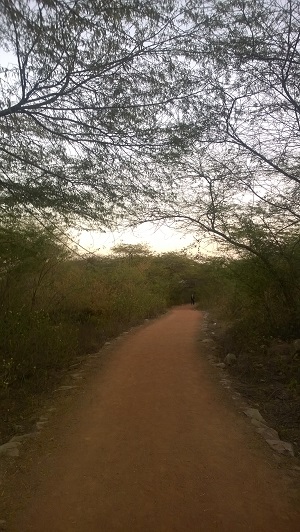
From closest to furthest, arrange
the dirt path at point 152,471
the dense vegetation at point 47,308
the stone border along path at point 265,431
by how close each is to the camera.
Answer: the dirt path at point 152,471, the stone border along path at point 265,431, the dense vegetation at point 47,308

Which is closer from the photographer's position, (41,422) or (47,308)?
(41,422)

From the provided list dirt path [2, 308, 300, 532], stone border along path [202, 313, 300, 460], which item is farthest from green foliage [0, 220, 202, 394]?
stone border along path [202, 313, 300, 460]

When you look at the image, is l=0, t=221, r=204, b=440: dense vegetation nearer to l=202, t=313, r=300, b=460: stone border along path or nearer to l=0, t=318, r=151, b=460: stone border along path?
l=0, t=318, r=151, b=460: stone border along path

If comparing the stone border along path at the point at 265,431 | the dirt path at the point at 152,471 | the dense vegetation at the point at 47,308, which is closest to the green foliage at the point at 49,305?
the dense vegetation at the point at 47,308

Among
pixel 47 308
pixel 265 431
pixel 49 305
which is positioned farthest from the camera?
pixel 49 305

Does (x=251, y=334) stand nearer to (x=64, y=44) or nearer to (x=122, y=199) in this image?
(x=122, y=199)

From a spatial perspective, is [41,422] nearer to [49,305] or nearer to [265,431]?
[265,431]

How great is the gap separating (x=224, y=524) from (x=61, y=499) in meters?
1.34

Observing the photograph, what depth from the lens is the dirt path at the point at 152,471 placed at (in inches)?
122

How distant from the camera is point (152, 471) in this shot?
3.85 m

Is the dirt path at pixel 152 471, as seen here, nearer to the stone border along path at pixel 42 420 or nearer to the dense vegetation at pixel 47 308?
the stone border along path at pixel 42 420

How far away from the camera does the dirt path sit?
3105 millimetres

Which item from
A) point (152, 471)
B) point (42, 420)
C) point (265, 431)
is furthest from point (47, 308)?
point (152, 471)

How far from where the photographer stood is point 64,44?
4.46 m
